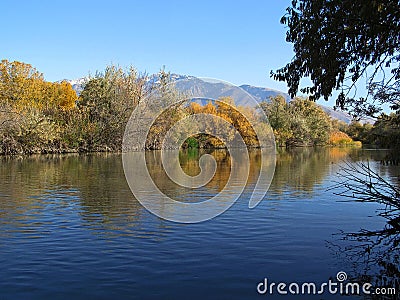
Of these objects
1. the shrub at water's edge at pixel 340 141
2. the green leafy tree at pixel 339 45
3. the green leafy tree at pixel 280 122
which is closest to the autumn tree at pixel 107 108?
the green leafy tree at pixel 280 122

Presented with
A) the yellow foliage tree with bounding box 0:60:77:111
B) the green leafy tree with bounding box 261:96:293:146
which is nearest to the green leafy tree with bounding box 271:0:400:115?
the yellow foliage tree with bounding box 0:60:77:111

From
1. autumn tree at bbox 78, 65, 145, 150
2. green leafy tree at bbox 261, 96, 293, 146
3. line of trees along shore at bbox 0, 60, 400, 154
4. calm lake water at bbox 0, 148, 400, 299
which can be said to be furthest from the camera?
green leafy tree at bbox 261, 96, 293, 146

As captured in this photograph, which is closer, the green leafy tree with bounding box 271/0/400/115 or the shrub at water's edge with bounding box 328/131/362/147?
the green leafy tree with bounding box 271/0/400/115

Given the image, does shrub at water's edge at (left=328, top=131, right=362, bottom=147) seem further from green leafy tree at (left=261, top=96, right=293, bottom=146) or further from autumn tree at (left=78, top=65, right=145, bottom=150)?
autumn tree at (left=78, top=65, right=145, bottom=150)

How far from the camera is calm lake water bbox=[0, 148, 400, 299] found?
7762mm

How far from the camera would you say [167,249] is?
10.1 m

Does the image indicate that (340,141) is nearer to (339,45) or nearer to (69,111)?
(69,111)

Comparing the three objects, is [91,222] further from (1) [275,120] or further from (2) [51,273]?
(1) [275,120]

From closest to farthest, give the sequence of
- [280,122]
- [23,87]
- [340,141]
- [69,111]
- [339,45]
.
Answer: [339,45] < [69,111] < [23,87] < [280,122] < [340,141]

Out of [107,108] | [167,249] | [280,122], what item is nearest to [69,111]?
[107,108]

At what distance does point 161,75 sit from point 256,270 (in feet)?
193

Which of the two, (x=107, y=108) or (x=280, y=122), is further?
(x=280, y=122)

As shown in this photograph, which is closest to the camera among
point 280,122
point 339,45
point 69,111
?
point 339,45

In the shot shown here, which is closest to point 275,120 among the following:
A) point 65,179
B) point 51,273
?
point 65,179
